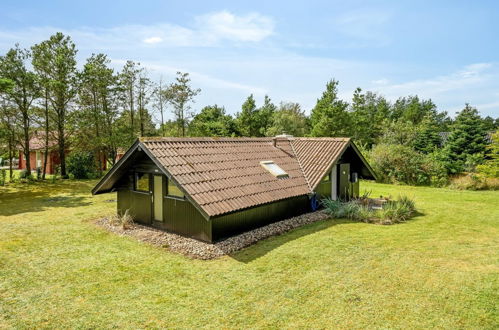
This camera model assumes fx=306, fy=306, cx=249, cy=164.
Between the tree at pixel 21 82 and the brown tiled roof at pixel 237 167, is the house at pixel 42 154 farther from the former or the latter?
the brown tiled roof at pixel 237 167

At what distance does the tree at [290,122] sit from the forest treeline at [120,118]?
4.18 m

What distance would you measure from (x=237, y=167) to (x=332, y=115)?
24.9 meters

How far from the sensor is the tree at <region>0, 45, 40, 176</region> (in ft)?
73.6

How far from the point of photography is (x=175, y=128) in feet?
118

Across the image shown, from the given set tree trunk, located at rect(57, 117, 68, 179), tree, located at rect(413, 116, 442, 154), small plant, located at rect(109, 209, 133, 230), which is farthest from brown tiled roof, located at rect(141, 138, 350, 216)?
tree, located at rect(413, 116, 442, 154)

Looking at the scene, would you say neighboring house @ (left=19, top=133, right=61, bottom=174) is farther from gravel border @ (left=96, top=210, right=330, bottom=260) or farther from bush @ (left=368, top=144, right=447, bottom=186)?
bush @ (left=368, top=144, right=447, bottom=186)

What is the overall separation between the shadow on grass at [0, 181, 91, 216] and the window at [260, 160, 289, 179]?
10.0m

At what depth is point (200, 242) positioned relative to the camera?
9.62m

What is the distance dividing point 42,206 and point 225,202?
461 inches

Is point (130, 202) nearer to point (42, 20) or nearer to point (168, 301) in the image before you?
point (168, 301)

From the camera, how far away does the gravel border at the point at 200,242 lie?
352 inches

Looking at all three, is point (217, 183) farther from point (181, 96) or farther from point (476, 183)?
point (181, 96)

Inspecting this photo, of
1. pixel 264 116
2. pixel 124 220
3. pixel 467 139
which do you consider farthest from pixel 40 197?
pixel 467 139

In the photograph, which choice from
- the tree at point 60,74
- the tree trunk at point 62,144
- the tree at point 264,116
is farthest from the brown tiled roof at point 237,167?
the tree at point 264,116
